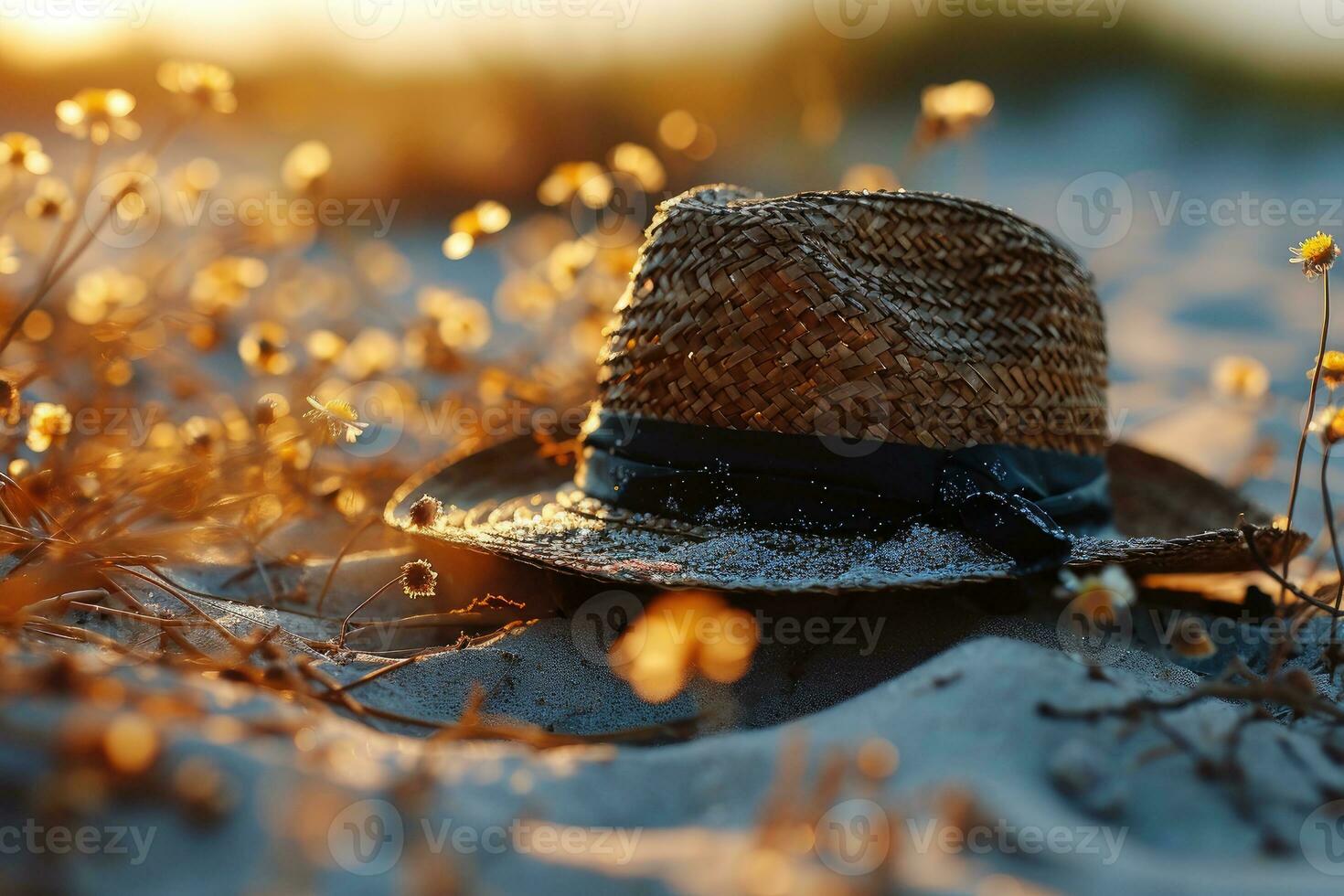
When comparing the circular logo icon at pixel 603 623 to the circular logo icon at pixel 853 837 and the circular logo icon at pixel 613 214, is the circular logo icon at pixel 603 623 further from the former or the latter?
the circular logo icon at pixel 613 214

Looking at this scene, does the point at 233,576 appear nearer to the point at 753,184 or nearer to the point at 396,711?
the point at 396,711

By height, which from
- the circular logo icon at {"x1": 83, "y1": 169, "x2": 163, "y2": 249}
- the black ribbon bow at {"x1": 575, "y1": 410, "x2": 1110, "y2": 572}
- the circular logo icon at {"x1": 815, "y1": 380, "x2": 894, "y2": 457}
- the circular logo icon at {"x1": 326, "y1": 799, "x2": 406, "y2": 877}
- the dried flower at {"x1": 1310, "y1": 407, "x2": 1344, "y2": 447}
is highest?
the circular logo icon at {"x1": 83, "y1": 169, "x2": 163, "y2": 249}

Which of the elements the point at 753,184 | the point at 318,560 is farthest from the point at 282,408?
the point at 753,184

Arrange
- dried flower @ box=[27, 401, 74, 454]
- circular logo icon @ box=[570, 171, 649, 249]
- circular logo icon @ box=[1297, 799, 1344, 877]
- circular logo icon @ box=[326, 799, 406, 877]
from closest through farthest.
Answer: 1. circular logo icon @ box=[326, 799, 406, 877]
2. circular logo icon @ box=[1297, 799, 1344, 877]
3. dried flower @ box=[27, 401, 74, 454]
4. circular logo icon @ box=[570, 171, 649, 249]

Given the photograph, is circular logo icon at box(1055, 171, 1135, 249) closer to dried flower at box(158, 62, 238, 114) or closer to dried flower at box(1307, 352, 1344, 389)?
dried flower at box(1307, 352, 1344, 389)

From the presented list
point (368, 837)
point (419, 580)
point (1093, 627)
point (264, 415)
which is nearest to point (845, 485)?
point (1093, 627)

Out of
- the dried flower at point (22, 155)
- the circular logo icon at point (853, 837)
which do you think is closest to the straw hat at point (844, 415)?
the circular logo icon at point (853, 837)

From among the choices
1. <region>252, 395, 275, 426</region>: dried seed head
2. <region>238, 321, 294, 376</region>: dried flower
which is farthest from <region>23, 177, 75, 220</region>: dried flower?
<region>252, 395, 275, 426</region>: dried seed head

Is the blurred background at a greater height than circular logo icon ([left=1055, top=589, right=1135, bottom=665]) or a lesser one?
greater

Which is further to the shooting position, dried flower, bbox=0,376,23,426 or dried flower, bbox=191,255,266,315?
dried flower, bbox=191,255,266,315
